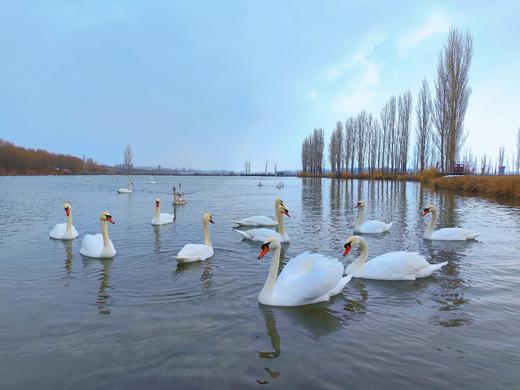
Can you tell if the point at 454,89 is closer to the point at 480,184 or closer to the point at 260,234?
the point at 480,184

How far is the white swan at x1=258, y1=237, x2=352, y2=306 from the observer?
511 centimetres

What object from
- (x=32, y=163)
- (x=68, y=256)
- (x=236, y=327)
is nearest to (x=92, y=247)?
(x=68, y=256)

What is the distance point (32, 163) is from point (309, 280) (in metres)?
113

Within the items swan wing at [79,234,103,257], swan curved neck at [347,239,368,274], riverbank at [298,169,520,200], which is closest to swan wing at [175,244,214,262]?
swan wing at [79,234,103,257]

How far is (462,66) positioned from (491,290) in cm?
3938

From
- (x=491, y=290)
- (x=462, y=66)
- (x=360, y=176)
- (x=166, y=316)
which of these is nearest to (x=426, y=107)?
(x=462, y=66)

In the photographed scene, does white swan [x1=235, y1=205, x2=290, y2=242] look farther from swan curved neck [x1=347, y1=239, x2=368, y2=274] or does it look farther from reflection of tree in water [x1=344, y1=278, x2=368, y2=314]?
reflection of tree in water [x1=344, y1=278, x2=368, y2=314]

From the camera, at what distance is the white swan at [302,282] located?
→ 5105mm

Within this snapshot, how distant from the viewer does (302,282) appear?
513 cm

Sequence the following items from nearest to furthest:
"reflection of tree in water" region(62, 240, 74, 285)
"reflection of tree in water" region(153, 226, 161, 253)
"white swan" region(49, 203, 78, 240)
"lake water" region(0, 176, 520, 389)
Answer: "lake water" region(0, 176, 520, 389), "reflection of tree in water" region(62, 240, 74, 285), "reflection of tree in water" region(153, 226, 161, 253), "white swan" region(49, 203, 78, 240)

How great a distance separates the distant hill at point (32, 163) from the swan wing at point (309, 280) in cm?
10471

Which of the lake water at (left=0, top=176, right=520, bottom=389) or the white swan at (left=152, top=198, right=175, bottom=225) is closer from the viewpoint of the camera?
the lake water at (left=0, top=176, right=520, bottom=389)

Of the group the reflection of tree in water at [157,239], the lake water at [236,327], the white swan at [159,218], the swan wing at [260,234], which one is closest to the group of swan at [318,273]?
the lake water at [236,327]

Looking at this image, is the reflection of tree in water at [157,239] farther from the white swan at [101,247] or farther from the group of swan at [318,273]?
the group of swan at [318,273]
